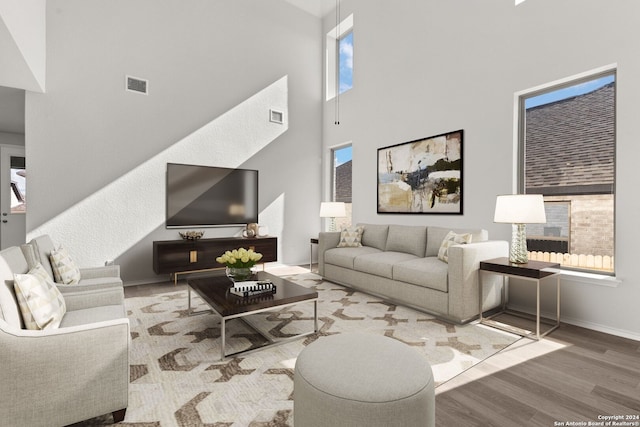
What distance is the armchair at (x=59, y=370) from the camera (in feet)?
4.46

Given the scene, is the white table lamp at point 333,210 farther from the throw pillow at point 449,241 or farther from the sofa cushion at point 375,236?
the throw pillow at point 449,241

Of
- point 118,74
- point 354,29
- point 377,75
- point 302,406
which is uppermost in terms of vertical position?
point 354,29

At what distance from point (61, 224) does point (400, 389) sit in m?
4.68

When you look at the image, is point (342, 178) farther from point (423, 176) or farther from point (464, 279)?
point (464, 279)

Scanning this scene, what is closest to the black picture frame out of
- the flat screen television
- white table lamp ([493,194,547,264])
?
white table lamp ([493,194,547,264])

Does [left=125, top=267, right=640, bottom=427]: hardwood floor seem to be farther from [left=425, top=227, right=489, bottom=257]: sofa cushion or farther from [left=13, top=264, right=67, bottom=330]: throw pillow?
[left=13, top=264, right=67, bottom=330]: throw pillow

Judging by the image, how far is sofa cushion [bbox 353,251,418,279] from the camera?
3.69 m

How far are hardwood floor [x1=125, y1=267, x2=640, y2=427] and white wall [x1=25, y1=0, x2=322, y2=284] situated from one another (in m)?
4.27

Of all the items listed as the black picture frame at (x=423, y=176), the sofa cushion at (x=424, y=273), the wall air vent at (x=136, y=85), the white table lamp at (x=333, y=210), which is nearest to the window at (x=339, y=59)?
the black picture frame at (x=423, y=176)

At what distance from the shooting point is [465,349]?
2.45 metres

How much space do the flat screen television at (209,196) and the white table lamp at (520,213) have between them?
3892mm

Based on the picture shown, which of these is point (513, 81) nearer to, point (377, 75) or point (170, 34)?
point (377, 75)

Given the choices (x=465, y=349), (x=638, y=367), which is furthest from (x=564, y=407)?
(x=638, y=367)

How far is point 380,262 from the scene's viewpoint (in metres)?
3.80
